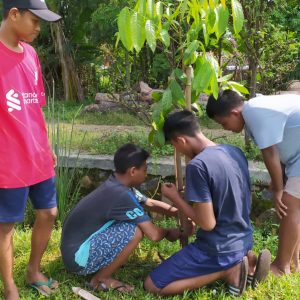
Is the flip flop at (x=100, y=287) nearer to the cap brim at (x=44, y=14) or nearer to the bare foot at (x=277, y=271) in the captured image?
the bare foot at (x=277, y=271)

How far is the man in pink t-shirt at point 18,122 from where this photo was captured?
240 centimetres

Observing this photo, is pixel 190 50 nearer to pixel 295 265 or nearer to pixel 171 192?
pixel 171 192

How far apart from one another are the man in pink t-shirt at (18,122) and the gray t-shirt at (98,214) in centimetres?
37

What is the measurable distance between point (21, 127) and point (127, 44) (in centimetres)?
70

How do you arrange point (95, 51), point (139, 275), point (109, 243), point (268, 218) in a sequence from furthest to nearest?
point (95, 51) < point (268, 218) < point (139, 275) < point (109, 243)

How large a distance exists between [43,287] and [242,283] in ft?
3.83

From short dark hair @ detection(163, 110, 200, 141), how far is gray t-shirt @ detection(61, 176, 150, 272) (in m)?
0.47

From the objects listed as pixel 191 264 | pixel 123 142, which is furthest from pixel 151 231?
pixel 123 142

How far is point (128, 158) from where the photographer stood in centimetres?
287

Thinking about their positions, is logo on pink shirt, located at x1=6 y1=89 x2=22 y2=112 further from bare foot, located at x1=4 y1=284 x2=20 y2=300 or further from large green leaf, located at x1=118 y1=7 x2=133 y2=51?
bare foot, located at x1=4 y1=284 x2=20 y2=300

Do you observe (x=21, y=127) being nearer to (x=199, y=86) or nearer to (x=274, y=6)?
(x=199, y=86)

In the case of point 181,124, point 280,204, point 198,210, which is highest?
point 181,124

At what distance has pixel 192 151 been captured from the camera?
8.96 ft

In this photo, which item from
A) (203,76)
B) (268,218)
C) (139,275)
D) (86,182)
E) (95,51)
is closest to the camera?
(203,76)
